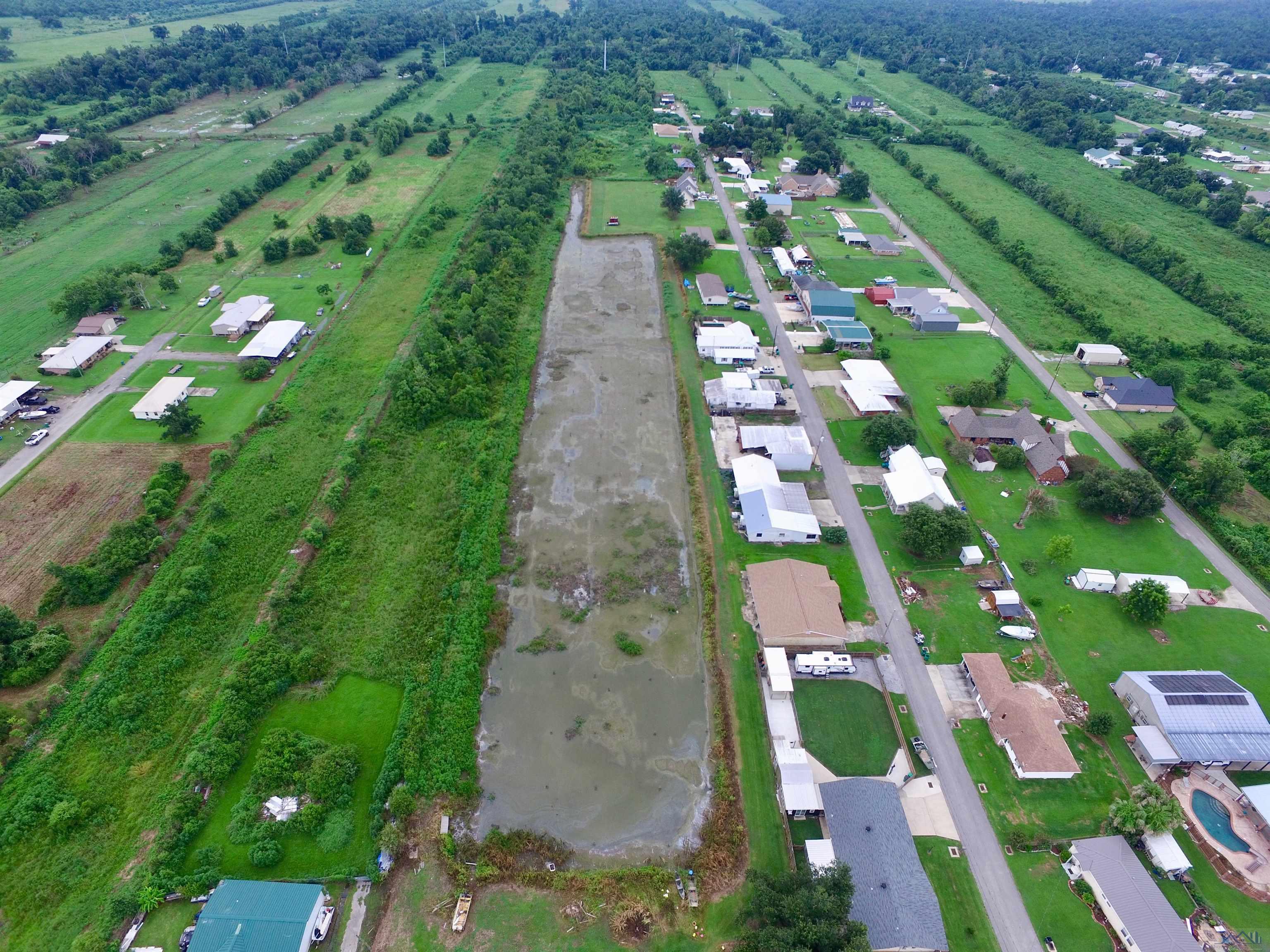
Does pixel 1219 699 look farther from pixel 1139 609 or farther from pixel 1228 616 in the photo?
pixel 1228 616

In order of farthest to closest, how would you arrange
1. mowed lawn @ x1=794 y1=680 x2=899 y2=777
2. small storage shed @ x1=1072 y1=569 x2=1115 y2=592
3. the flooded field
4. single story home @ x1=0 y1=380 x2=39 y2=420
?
single story home @ x1=0 y1=380 x2=39 y2=420
small storage shed @ x1=1072 y1=569 x2=1115 y2=592
mowed lawn @ x1=794 y1=680 x2=899 y2=777
the flooded field

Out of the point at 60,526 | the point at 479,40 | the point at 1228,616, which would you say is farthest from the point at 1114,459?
the point at 479,40

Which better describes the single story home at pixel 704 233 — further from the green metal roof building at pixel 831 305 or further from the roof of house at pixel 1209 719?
the roof of house at pixel 1209 719

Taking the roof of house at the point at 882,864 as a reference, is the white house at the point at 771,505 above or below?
above

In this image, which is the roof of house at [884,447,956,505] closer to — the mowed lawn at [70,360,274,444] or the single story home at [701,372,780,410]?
the single story home at [701,372,780,410]

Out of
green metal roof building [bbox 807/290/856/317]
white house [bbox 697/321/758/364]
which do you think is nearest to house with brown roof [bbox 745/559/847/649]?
white house [bbox 697/321/758/364]

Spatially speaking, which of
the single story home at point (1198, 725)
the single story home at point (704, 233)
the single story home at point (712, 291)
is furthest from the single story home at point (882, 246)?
the single story home at point (1198, 725)
